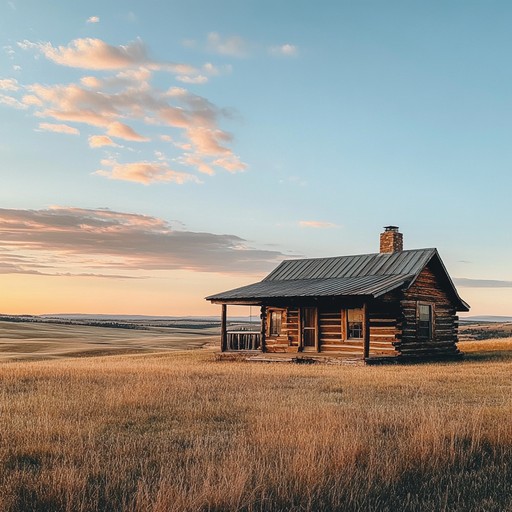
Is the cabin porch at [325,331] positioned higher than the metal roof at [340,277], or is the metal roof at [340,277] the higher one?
the metal roof at [340,277]

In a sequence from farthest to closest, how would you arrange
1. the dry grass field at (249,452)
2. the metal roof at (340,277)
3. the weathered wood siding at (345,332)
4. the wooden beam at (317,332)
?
the wooden beam at (317,332), the weathered wood siding at (345,332), the metal roof at (340,277), the dry grass field at (249,452)

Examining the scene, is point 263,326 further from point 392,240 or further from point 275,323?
point 392,240

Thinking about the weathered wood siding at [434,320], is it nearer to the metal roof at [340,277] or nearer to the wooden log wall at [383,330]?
the wooden log wall at [383,330]

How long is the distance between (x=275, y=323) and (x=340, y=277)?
4230 millimetres

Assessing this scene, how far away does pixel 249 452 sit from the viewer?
25.6ft

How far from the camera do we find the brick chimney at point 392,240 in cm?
3328

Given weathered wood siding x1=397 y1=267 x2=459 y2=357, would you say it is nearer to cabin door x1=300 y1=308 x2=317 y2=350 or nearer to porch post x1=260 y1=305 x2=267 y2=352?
cabin door x1=300 y1=308 x2=317 y2=350

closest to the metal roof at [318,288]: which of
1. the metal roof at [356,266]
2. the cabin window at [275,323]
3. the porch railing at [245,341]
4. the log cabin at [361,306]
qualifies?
the log cabin at [361,306]

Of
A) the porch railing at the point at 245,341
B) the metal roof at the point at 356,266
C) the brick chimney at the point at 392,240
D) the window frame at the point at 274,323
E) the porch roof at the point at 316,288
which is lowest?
the porch railing at the point at 245,341

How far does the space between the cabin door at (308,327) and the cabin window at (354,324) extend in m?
1.99

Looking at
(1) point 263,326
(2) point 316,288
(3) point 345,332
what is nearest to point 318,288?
(2) point 316,288

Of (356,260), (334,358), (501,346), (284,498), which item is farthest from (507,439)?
(501,346)

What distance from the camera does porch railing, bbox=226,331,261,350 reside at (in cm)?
3375

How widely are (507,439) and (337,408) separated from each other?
3516 mm
